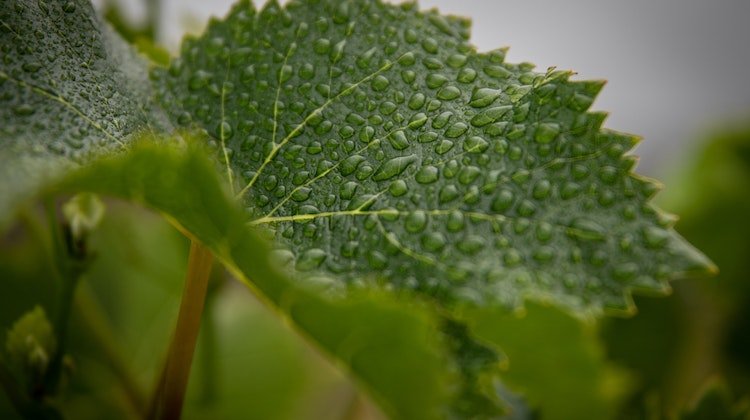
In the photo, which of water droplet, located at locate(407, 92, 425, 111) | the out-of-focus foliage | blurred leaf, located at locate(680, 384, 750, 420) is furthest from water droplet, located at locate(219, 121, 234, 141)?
the out-of-focus foliage

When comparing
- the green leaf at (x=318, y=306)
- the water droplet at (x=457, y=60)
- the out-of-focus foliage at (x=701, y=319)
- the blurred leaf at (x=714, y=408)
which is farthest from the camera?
the out-of-focus foliage at (x=701, y=319)

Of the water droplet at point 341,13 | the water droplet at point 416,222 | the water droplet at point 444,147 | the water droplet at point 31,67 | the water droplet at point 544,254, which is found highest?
the water droplet at point 341,13

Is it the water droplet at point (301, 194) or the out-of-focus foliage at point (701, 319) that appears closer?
the water droplet at point (301, 194)

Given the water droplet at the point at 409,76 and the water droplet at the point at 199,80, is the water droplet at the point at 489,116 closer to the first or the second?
the water droplet at the point at 409,76

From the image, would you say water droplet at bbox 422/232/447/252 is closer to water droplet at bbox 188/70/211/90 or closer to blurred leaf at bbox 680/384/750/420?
water droplet at bbox 188/70/211/90

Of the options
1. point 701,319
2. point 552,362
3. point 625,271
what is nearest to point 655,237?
point 625,271

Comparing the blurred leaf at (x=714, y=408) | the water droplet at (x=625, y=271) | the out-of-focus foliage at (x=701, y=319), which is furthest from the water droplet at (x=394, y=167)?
the out-of-focus foliage at (x=701, y=319)

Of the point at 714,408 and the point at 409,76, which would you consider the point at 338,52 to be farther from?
the point at 714,408

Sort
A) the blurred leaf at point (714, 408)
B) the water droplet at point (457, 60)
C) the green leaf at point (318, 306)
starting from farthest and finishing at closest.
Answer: the blurred leaf at point (714, 408) → the water droplet at point (457, 60) → the green leaf at point (318, 306)
